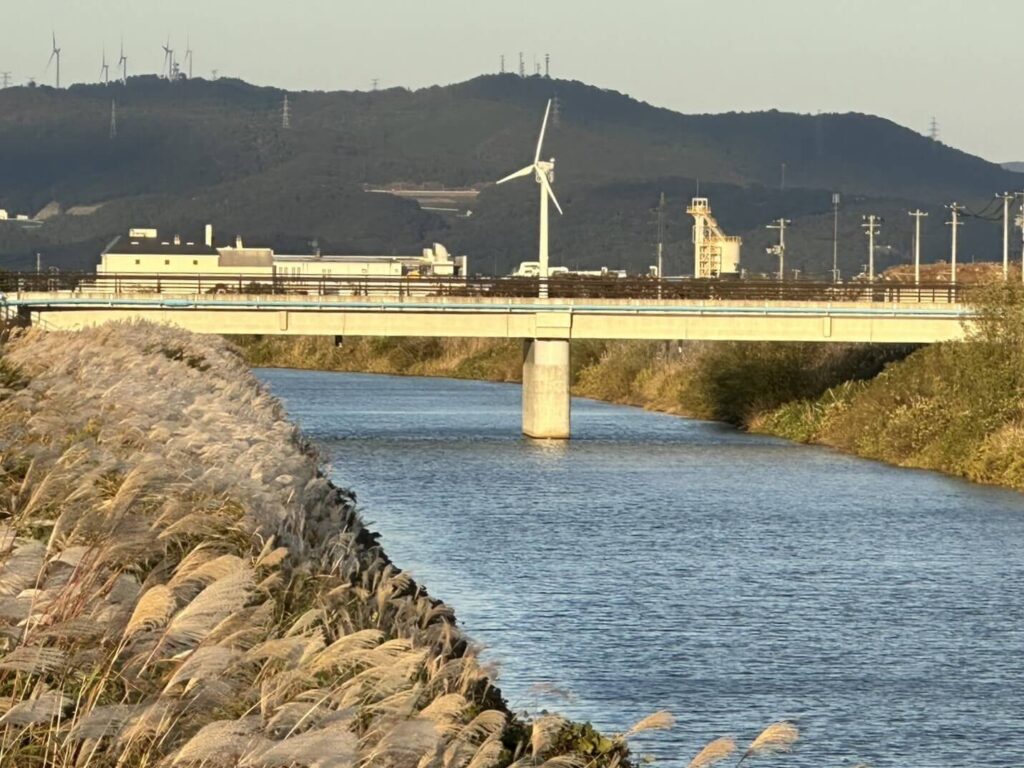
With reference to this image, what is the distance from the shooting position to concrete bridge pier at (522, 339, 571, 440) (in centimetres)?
8100

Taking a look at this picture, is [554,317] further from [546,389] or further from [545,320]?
[546,389]

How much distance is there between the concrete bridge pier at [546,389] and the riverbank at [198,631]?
2309 inches

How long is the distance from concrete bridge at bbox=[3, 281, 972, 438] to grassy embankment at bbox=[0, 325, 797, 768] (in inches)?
2415

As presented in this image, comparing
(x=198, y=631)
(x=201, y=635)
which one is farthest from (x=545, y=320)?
(x=198, y=631)

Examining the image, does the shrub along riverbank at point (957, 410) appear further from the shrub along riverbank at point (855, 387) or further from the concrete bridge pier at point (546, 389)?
the concrete bridge pier at point (546, 389)

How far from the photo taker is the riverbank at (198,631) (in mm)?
8125

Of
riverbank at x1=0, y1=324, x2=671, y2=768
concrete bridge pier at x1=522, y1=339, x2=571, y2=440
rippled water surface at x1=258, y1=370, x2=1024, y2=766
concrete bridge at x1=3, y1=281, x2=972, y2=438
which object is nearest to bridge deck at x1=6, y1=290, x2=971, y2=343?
concrete bridge at x1=3, y1=281, x2=972, y2=438

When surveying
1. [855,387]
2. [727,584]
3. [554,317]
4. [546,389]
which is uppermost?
[554,317]

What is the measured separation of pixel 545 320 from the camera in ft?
274

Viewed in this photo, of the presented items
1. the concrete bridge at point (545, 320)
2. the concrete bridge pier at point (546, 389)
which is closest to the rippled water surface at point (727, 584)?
the concrete bridge pier at point (546, 389)

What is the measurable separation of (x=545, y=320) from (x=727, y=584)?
45690mm

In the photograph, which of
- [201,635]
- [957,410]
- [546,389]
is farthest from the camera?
[546,389]

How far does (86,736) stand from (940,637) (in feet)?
85.3

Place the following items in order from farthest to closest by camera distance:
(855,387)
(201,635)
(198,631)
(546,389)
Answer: (855,387)
(546,389)
(201,635)
(198,631)
